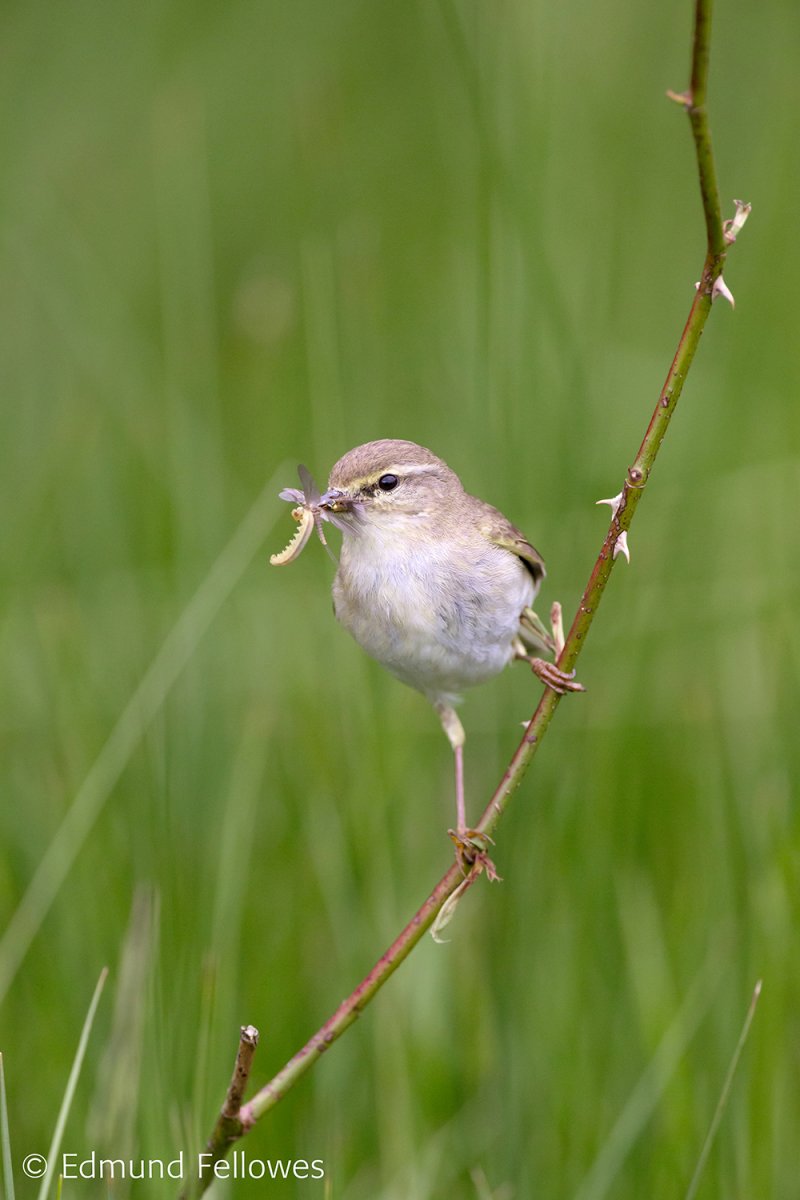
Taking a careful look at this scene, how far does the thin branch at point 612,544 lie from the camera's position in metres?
1.80

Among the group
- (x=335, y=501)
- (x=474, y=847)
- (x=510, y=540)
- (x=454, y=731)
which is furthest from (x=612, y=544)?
(x=454, y=731)

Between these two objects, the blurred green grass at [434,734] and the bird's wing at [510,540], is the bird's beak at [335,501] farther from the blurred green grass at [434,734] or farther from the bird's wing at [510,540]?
the blurred green grass at [434,734]

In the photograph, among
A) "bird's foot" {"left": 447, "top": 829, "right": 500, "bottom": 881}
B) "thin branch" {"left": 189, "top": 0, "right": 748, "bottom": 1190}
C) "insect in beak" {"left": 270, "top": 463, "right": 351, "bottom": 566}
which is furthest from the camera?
"bird's foot" {"left": 447, "top": 829, "right": 500, "bottom": 881}

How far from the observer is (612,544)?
6.99 feet

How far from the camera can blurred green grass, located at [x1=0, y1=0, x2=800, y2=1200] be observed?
3361mm

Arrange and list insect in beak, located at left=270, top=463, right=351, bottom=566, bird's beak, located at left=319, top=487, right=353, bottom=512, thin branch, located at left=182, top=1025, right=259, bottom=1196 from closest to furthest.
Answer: thin branch, located at left=182, top=1025, right=259, bottom=1196, insect in beak, located at left=270, top=463, right=351, bottom=566, bird's beak, located at left=319, top=487, right=353, bottom=512

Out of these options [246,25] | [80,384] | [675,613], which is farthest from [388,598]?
[246,25]

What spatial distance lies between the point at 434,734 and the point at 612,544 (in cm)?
329

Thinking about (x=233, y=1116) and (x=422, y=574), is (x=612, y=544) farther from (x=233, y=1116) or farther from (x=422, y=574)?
(x=422, y=574)

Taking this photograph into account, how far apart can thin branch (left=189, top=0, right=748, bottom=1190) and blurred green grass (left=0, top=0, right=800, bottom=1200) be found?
1.67ft

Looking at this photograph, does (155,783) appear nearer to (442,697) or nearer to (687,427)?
(442,697)

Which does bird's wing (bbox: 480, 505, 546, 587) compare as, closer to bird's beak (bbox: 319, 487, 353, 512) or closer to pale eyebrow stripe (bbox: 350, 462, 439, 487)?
pale eyebrow stripe (bbox: 350, 462, 439, 487)

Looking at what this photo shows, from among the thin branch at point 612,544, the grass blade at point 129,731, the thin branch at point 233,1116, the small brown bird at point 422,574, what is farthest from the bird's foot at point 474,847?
Result: the grass blade at point 129,731

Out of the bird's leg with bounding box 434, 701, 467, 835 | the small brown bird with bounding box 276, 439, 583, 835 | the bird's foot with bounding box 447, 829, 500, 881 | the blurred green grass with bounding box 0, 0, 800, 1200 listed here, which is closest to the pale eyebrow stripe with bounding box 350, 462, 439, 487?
the small brown bird with bounding box 276, 439, 583, 835
